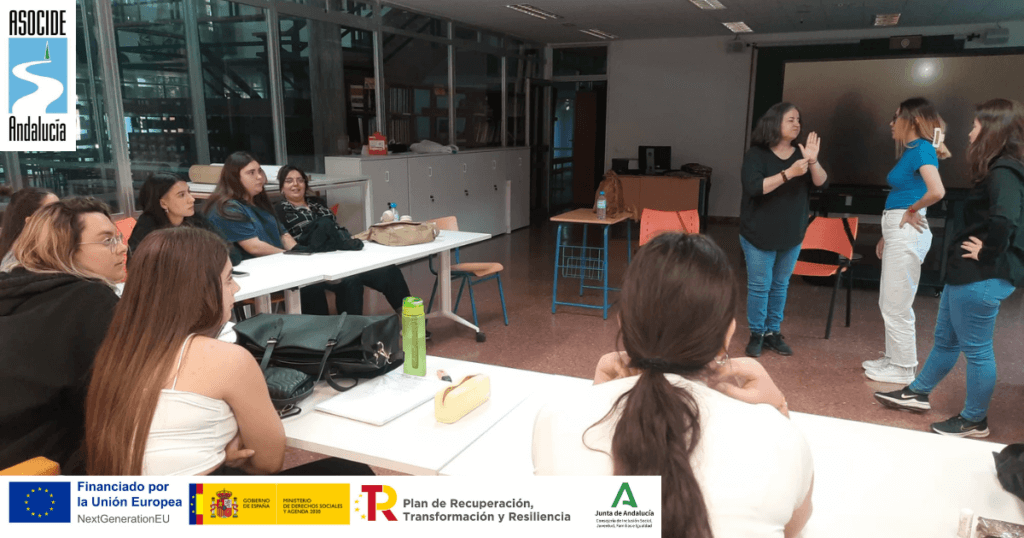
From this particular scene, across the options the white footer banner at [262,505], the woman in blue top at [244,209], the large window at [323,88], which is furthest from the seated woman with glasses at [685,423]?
the large window at [323,88]

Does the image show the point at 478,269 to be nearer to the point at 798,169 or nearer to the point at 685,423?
the point at 798,169

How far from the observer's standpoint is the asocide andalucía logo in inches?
97.0

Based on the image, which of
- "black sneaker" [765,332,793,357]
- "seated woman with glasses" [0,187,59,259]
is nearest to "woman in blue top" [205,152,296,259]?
"seated woman with glasses" [0,187,59,259]

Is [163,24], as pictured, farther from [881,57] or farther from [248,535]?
[881,57]

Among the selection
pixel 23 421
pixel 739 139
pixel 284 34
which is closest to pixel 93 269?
pixel 23 421

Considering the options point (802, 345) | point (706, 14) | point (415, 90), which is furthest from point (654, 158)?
point (802, 345)

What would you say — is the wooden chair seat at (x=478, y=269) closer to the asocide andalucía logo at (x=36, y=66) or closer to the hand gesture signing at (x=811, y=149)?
the hand gesture signing at (x=811, y=149)

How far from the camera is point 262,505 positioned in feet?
3.75

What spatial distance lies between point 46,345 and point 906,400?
351cm

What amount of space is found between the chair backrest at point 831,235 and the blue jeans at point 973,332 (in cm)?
167

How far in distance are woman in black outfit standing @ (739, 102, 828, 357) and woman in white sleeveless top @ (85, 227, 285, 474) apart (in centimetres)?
312

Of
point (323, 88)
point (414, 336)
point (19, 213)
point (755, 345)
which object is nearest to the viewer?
point (414, 336)

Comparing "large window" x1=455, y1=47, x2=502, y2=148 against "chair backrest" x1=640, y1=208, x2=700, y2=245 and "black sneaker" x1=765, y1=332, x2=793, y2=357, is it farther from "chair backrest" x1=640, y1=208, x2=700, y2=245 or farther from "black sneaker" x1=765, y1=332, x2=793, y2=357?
"black sneaker" x1=765, y1=332, x2=793, y2=357

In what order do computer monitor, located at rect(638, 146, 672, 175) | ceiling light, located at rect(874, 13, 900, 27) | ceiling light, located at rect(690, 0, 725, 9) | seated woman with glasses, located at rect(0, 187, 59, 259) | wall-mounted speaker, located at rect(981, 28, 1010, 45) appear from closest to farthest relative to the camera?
seated woman with glasses, located at rect(0, 187, 59, 259) < ceiling light, located at rect(690, 0, 725, 9) < ceiling light, located at rect(874, 13, 900, 27) < wall-mounted speaker, located at rect(981, 28, 1010, 45) < computer monitor, located at rect(638, 146, 672, 175)
